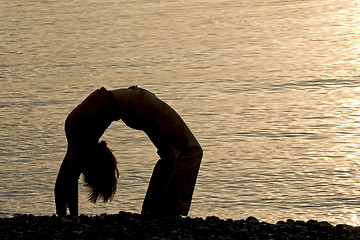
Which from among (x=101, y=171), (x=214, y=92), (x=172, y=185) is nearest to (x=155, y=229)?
(x=172, y=185)

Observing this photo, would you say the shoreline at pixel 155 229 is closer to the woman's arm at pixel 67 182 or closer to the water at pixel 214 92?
the woman's arm at pixel 67 182

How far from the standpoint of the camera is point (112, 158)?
31.6ft

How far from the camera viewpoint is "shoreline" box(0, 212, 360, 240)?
873cm

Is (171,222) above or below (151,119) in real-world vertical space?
below

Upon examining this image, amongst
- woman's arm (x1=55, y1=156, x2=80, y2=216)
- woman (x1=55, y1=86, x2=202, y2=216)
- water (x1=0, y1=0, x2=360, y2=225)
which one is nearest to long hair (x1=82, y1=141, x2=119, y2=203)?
woman (x1=55, y1=86, x2=202, y2=216)

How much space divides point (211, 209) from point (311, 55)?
9.41 meters

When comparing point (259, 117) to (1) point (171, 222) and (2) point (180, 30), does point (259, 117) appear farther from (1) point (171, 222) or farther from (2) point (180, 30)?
(2) point (180, 30)

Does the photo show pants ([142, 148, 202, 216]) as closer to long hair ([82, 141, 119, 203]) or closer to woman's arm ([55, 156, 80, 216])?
long hair ([82, 141, 119, 203])

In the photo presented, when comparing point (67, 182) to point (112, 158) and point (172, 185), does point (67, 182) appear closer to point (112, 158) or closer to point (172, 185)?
point (112, 158)

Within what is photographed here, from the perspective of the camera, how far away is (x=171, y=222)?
9.28m

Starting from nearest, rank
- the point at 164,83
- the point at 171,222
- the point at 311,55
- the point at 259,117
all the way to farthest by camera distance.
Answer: the point at 171,222, the point at 259,117, the point at 164,83, the point at 311,55

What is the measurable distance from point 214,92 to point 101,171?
757 cm

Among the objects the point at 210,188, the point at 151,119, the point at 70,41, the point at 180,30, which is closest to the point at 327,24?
the point at 180,30

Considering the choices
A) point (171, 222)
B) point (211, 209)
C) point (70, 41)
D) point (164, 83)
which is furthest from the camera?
point (70, 41)
